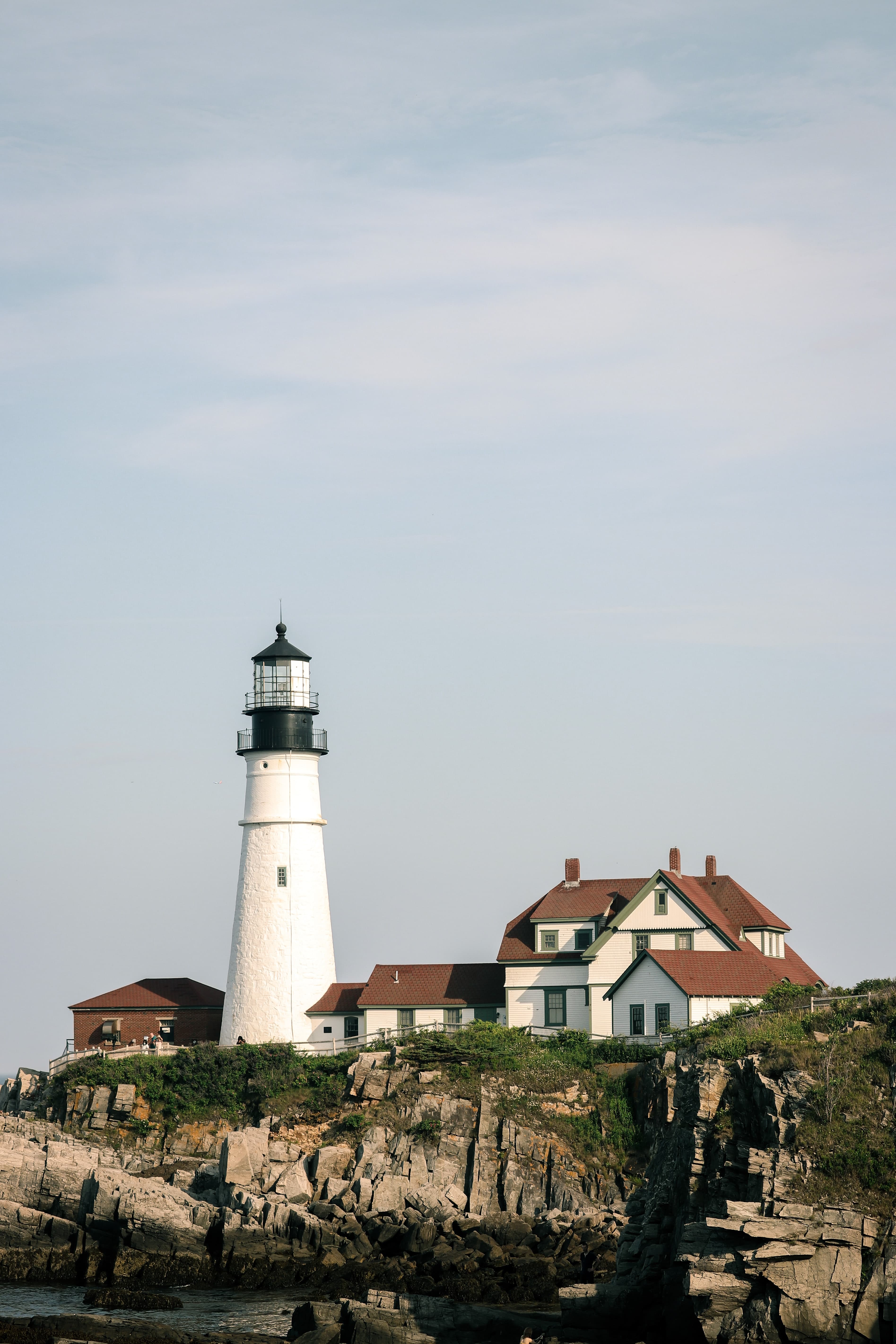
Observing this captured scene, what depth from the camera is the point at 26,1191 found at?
38969 mm

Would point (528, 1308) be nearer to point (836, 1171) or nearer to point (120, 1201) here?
point (836, 1171)

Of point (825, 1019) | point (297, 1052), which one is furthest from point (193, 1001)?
point (825, 1019)

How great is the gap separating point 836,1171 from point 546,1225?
35.7 feet

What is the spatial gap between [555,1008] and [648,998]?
3.67m

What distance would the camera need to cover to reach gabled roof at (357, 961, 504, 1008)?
164 ft

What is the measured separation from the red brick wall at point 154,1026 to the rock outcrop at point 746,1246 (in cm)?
2275

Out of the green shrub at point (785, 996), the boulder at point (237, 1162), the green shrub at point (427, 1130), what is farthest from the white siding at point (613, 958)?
the boulder at point (237, 1162)

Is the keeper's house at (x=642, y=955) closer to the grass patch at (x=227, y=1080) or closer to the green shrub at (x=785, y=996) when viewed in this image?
the green shrub at (x=785, y=996)

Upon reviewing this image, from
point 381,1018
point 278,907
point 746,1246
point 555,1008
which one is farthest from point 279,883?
point 746,1246

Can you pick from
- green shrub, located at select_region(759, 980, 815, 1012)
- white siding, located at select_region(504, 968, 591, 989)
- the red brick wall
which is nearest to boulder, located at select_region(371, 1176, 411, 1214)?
white siding, located at select_region(504, 968, 591, 989)

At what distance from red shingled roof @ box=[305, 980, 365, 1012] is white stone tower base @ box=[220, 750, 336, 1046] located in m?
0.23

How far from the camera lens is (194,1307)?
105ft

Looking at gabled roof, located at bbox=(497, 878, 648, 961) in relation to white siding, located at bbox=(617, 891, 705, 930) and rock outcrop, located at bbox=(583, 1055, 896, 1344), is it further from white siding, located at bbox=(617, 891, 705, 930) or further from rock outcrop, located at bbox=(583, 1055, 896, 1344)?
rock outcrop, located at bbox=(583, 1055, 896, 1344)

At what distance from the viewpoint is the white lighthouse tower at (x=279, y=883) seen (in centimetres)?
5000
